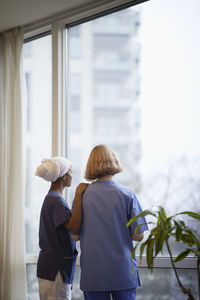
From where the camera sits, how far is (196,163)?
239 cm

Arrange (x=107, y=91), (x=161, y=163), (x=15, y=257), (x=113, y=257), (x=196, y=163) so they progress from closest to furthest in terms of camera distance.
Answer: (x=113, y=257) < (x=196, y=163) < (x=161, y=163) < (x=107, y=91) < (x=15, y=257)

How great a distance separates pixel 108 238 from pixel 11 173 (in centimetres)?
136

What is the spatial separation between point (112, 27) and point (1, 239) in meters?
1.99

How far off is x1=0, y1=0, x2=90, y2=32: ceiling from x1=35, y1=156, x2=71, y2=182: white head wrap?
1.28 metres

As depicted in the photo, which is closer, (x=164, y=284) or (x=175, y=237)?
(x=175, y=237)

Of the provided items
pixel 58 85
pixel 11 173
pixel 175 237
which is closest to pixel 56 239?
pixel 175 237

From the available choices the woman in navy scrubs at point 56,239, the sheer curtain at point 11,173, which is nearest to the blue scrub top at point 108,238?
the woman in navy scrubs at point 56,239

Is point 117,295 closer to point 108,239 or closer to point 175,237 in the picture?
point 108,239

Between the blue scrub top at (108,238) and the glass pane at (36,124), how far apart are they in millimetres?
1067

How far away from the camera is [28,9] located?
2916mm

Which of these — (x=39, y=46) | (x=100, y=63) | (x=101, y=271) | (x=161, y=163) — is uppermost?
(x=39, y=46)

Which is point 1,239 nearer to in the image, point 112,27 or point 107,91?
point 107,91

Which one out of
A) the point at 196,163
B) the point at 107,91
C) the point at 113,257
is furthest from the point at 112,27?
the point at 113,257

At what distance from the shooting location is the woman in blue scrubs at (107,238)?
2.06 m
